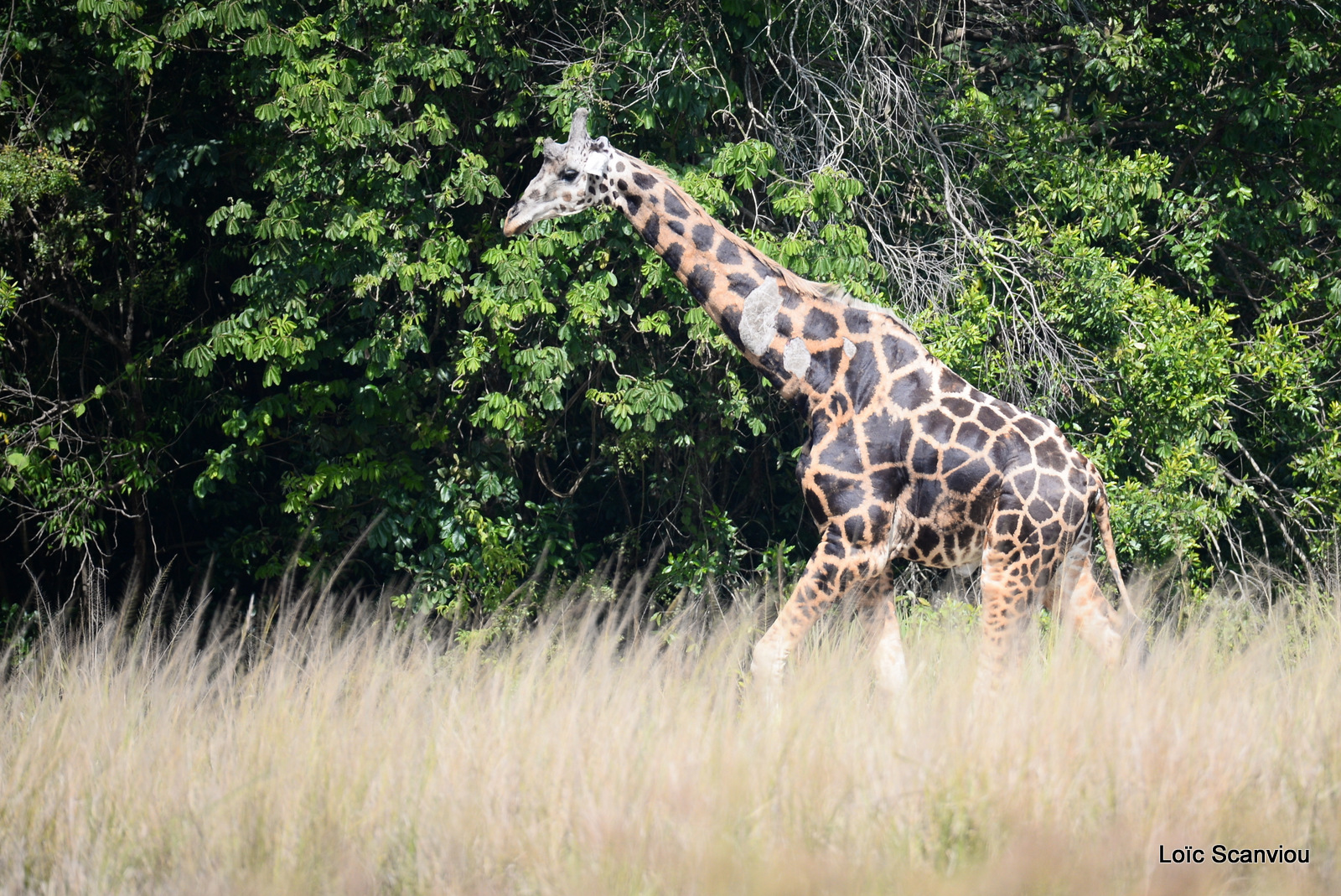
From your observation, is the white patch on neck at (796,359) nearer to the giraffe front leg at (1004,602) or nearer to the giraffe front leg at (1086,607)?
the giraffe front leg at (1004,602)

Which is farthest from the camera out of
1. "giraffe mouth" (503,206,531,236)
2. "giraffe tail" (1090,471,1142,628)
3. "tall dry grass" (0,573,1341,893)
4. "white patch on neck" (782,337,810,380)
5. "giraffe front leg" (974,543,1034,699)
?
"giraffe mouth" (503,206,531,236)

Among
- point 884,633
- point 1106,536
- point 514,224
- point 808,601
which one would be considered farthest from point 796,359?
point 1106,536

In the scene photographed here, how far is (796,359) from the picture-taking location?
16.6ft

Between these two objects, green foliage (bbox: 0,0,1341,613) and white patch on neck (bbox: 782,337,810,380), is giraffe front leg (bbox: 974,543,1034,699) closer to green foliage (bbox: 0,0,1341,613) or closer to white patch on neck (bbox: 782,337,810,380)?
white patch on neck (bbox: 782,337,810,380)

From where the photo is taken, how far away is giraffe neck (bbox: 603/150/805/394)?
5105 mm

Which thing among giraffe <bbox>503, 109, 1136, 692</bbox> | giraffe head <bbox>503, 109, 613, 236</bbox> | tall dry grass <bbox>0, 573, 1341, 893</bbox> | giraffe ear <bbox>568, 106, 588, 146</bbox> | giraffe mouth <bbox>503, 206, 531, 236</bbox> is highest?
giraffe ear <bbox>568, 106, 588, 146</bbox>

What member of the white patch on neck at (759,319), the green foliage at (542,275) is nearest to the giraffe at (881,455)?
the white patch on neck at (759,319)

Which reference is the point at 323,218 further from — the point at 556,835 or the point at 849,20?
the point at 556,835

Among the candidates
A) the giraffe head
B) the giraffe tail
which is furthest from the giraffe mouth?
the giraffe tail

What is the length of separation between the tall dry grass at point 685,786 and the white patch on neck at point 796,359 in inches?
52.4

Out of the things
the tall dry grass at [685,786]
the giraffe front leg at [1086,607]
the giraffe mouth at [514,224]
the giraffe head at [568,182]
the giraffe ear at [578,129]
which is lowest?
the tall dry grass at [685,786]

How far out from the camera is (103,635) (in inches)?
206

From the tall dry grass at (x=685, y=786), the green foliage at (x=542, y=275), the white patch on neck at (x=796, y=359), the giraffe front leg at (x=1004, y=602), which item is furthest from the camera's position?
the green foliage at (x=542, y=275)

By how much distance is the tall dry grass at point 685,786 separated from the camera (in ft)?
10.3
